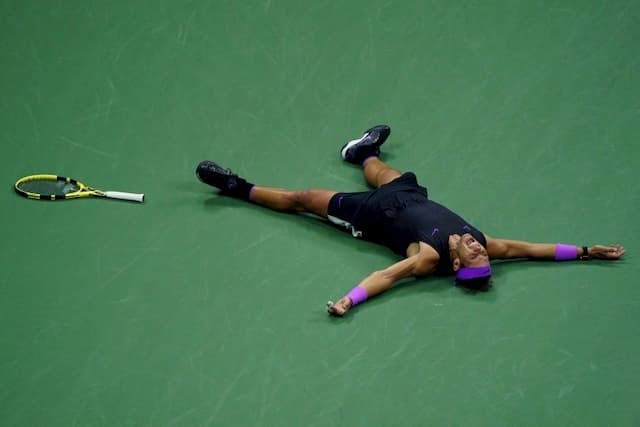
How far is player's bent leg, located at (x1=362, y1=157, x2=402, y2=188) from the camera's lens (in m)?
7.77

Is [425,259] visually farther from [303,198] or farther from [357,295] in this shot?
[303,198]

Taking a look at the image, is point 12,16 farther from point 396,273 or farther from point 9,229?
point 396,273

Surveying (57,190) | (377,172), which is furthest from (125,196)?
(377,172)

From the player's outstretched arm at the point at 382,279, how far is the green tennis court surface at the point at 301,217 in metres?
0.09

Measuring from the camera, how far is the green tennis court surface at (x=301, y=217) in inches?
239

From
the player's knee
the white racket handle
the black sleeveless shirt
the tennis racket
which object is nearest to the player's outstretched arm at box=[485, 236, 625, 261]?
the black sleeveless shirt

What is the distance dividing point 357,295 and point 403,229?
684mm

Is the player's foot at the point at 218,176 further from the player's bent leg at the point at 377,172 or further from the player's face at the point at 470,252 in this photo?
the player's face at the point at 470,252

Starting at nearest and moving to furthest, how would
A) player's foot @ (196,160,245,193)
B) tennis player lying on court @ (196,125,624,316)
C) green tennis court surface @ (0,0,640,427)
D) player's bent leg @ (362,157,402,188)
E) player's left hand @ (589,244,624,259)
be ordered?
green tennis court surface @ (0,0,640,427)
tennis player lying on court @ (196,125,624,316)
player's left hand @ (589,244,624,259)
player's foot @ (196,160,245,193)
player's bent leg @ (362,157,402,188)

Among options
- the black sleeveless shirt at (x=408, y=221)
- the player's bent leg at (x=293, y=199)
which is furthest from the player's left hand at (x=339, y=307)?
the player's bent leg at (x=293, y=199)

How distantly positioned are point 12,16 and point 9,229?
8.09 ft

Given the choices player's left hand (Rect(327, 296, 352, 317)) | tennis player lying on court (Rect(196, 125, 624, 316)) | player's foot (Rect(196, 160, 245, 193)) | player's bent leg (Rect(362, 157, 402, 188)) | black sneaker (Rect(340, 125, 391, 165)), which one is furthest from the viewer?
black sneaker (Rect(340, 125, 391, 165))

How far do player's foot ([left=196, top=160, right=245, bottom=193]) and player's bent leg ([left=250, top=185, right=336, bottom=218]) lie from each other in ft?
0.49

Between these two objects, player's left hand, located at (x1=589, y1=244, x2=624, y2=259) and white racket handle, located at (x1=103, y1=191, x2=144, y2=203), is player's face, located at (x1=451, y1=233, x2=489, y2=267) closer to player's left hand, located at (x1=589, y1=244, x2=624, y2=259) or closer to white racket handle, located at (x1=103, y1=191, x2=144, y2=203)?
player's left hand, located at (x1=589, y1=244, x2=624, y2=259)
